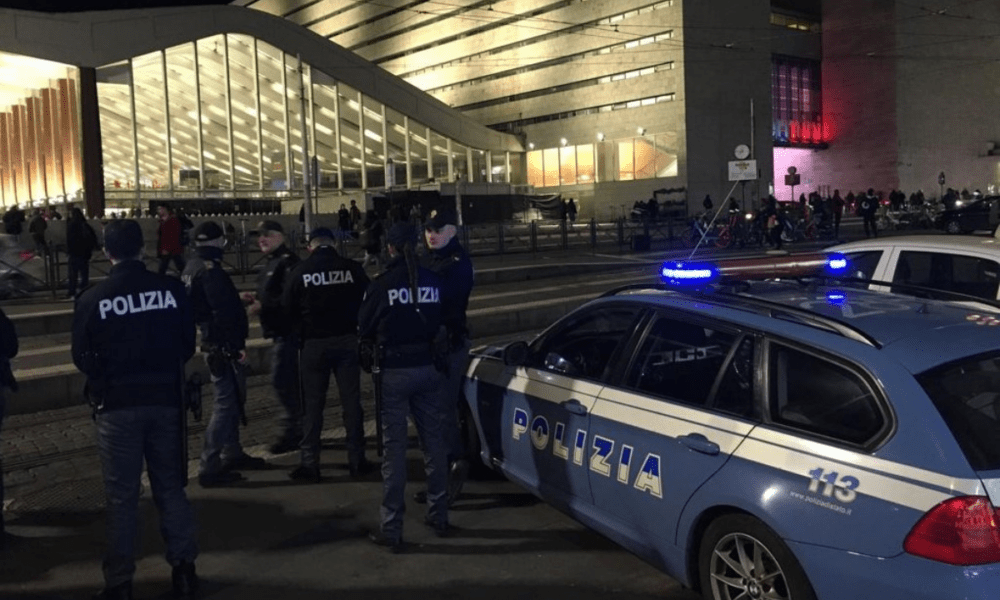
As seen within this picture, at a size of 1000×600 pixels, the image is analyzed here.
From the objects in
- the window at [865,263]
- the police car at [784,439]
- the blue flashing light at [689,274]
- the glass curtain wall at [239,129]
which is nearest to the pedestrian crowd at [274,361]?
the police car at [784,439]

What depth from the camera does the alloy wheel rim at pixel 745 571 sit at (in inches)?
136

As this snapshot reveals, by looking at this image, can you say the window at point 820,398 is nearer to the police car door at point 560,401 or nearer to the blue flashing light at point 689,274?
the police car door at point 560,401

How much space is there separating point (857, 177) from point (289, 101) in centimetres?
3986

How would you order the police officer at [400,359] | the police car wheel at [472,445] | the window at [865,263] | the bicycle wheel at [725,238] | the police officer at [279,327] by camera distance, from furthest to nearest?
the bicycle wheel at [725,238] → the window at [865,263] → the police officer at [279,327] → the police car wheel at [472,445] → the police officer at [400,359]

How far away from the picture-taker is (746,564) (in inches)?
141

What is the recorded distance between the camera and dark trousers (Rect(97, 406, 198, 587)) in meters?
4.20

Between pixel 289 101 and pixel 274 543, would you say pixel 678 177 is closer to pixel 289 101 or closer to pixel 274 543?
pixel 289 101

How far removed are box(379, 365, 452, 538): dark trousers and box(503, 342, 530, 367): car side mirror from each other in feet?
1.33

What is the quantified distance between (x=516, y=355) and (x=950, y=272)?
11.7 ft

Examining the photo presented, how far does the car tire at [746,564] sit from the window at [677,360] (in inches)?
25.4

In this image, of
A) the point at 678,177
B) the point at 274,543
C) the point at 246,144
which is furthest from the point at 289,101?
the point at 274,543

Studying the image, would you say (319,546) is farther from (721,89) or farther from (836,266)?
(721,89)

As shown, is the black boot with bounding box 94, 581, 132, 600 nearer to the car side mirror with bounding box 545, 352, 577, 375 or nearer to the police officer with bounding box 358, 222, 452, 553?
the police officer with bounding box 358, 222, 452, 553

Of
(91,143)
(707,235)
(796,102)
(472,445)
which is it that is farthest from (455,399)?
(796,102)
